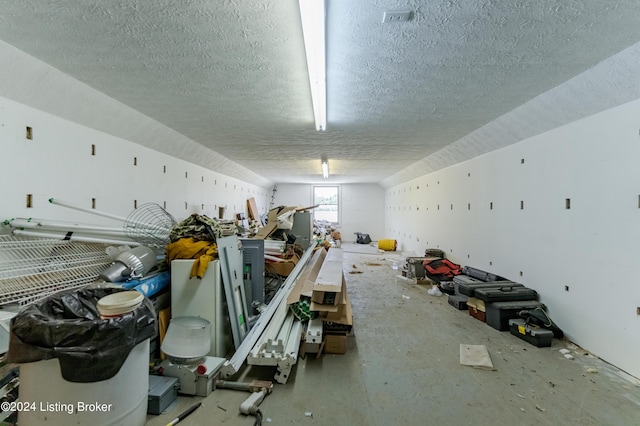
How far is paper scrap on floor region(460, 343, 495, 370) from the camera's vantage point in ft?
7.88

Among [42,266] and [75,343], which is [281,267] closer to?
[42,266]

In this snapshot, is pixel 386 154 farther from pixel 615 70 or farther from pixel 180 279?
pixel 180 279

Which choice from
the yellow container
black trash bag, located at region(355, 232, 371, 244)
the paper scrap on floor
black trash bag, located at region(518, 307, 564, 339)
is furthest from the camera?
black trash bag, located at region(355, 232, 371, 244)

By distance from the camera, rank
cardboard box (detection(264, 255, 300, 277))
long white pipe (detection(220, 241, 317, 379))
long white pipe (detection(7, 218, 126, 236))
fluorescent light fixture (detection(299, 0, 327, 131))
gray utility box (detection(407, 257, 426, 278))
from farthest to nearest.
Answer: gray utility box (detection(407, 257, 426, 278)), cardboard box (detection(264, 255, 300, 277)), long white pipe (detection(7, 218, 126, 236)), long white pipe (detection(220, 241, 317, 379)), fluorescent light fixture (detection(299, 0, 327, 131))

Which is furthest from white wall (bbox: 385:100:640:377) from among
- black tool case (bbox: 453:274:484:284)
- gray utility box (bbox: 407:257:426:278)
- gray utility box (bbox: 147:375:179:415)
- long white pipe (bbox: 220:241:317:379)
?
gray utility box (bbox: 147:375:179:415)

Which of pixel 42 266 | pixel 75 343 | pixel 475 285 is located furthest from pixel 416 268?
pixel 42 266

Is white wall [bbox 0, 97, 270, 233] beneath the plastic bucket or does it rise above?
above

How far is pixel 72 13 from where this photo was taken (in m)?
1.60

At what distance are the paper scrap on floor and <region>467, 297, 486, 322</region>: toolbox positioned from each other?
31.2 inches

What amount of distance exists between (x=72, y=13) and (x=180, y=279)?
76.5 inches

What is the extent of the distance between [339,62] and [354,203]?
9.81 meters

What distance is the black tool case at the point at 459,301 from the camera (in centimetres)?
380

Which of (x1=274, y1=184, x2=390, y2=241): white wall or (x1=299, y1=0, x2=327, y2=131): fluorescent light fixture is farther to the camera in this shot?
(x1=274, y1=184, x2=390, y2=241): white wall

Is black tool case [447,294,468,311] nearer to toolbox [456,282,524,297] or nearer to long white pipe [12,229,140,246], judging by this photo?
toolbox [456,282,524,297]
